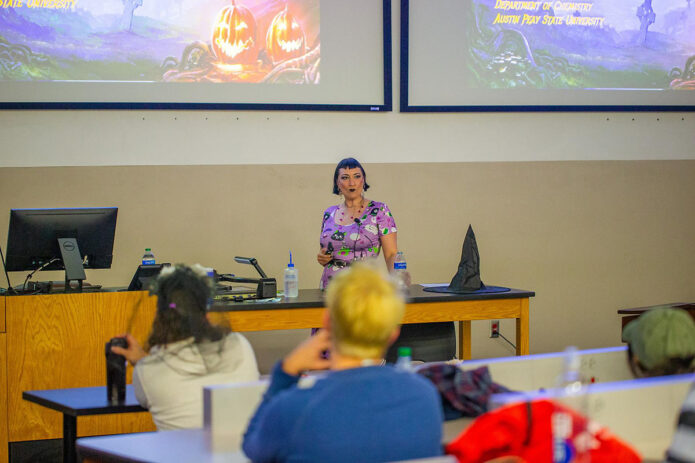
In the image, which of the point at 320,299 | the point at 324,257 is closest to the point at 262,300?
the point at 320,299

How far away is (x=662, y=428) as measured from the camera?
70.9 inches

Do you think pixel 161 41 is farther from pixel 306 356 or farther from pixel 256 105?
pixel 306 356

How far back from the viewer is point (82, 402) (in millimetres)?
2551

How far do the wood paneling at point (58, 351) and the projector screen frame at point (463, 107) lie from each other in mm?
2686

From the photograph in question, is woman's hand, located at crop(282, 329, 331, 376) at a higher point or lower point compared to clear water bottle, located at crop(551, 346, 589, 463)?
higher

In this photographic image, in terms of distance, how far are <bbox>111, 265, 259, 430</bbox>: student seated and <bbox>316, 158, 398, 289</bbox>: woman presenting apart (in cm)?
194

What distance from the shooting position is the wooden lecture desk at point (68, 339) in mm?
3604

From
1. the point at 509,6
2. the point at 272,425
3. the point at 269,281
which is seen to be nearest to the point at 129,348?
the point at 272,425

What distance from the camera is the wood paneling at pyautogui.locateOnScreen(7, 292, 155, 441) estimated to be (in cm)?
361

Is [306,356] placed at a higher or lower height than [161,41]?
lower

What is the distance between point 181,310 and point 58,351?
1.57 meters

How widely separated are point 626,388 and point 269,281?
2505mm

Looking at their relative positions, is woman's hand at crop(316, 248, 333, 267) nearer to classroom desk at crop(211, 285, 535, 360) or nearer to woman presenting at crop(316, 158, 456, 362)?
woman presenting at crop(316, 158, 456, 362)

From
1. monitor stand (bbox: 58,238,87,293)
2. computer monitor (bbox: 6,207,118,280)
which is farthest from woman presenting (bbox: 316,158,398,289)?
monitor stand (bbox: 58,238,87,293)
